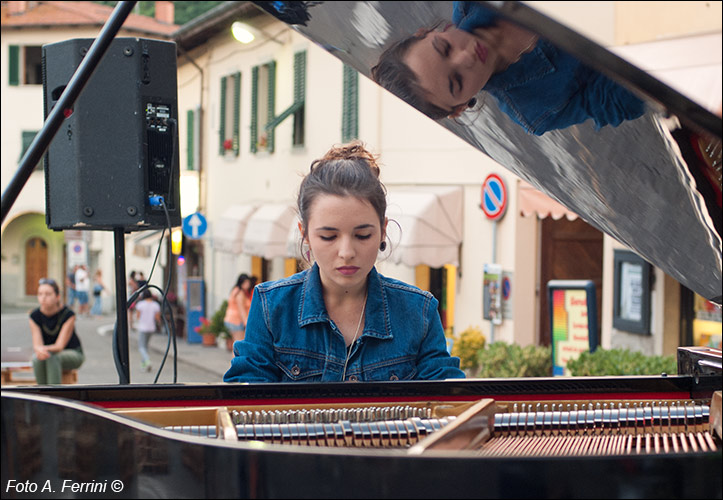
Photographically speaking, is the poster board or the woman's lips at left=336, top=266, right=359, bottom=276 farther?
the poster board

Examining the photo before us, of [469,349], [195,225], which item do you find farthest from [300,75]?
[469,349]

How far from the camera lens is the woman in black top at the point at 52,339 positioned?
348 inches

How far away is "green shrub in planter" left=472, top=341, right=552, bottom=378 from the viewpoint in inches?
404

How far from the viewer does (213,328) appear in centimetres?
2002

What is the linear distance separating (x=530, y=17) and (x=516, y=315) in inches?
466

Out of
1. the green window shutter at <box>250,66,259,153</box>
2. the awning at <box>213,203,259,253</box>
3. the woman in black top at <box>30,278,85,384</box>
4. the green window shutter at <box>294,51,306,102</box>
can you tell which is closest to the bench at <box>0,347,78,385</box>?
the woman in black top at <box>30,278,85,384</box>

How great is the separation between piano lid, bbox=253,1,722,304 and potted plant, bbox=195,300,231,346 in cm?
1752

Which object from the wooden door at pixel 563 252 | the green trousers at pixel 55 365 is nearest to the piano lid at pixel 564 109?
the green trousers at pixel 55 365

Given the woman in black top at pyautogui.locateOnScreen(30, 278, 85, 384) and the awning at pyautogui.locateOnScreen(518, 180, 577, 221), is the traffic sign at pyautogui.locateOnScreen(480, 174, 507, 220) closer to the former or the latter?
the awning at pyautogui.locateOnScreen(518, 180, 577, 221)

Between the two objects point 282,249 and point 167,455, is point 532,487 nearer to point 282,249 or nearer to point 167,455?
point 167,455

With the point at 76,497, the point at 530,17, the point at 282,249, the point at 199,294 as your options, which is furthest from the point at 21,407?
the point at 199,294

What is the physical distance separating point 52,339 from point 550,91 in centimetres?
795

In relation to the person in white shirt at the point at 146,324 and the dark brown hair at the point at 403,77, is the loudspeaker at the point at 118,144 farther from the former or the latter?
the person in white shirt at the point at 146,324

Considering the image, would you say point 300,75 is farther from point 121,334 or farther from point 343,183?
point 343,183
